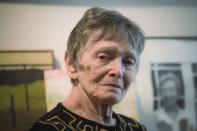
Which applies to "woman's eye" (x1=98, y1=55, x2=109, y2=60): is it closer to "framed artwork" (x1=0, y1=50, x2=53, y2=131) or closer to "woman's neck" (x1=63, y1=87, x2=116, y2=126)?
"woman's neck" (x1=63, y1=87, x2=116, y2=126)

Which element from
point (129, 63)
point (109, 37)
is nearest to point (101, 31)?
point (109, 37)

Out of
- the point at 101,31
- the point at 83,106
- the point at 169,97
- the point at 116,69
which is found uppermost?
the point at 101,31

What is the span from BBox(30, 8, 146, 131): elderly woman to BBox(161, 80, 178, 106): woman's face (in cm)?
83

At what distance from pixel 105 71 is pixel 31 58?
76 cm

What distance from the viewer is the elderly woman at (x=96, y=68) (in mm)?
935

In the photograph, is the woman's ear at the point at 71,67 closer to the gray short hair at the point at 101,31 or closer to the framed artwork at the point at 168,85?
the gray short hair at the point at 101,31

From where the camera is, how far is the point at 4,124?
1511 mm

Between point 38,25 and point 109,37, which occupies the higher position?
point 38,25

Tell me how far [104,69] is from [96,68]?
0.02 m

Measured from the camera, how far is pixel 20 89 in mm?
1544

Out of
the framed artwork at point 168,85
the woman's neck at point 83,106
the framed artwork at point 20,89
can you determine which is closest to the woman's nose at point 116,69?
the woman's neck at point 83,106

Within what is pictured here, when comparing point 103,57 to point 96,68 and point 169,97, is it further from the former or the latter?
point 169,97

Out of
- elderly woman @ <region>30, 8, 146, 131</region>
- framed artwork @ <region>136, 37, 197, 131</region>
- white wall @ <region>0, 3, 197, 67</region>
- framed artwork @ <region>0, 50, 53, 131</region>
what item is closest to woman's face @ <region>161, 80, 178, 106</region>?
framed artwork @ <region>136, 37, 197, 131</region>

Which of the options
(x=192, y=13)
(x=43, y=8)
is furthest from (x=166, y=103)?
(x=43, y=8)
